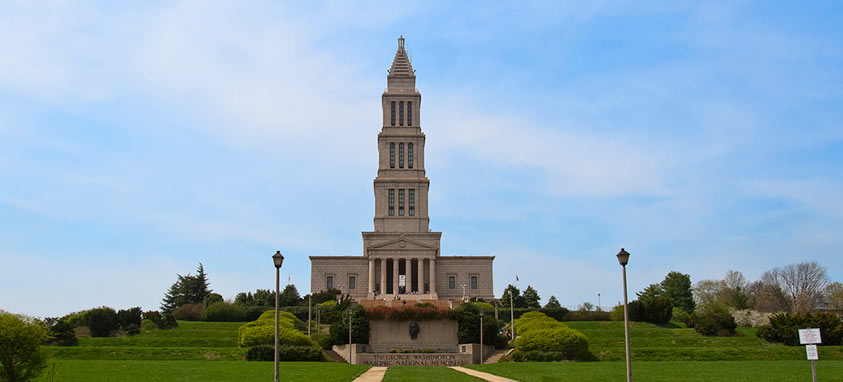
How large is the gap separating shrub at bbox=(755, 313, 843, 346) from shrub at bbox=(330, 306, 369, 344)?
24974 millimetres

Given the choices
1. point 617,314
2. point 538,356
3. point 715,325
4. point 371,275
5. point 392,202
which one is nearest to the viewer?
point 538,356

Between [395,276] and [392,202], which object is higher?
[392,202]

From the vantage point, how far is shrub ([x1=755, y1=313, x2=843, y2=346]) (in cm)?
4397

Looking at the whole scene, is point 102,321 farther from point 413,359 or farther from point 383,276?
point 383,276

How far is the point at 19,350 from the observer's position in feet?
66.2

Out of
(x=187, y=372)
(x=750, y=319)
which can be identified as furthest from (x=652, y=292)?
(x=187, y=372)

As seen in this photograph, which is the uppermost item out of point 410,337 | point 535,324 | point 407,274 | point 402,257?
point 402,257

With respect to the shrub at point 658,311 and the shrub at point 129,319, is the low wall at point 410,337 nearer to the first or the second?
the shrub at point 129,319

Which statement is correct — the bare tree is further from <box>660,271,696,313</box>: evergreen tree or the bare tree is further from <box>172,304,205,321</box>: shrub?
<box>172,304,205,321</box>: shrub

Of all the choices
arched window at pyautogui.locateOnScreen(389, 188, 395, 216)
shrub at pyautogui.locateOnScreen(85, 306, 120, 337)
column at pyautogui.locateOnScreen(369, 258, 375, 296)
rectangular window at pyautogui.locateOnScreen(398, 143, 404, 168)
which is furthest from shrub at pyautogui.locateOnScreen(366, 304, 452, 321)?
rectangular window at pyautogui.locateOnScreen(398, 143, 404, 168)

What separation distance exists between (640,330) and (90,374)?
39185mm

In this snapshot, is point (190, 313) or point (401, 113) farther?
point (401, 113)

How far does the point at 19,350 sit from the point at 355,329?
2774cm

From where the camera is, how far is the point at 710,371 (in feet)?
97.6
